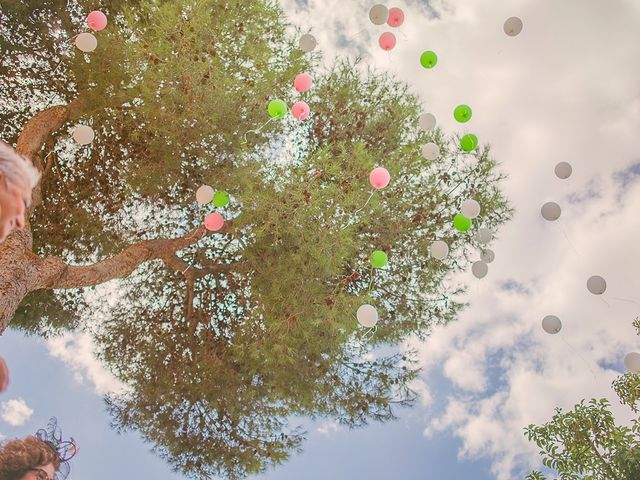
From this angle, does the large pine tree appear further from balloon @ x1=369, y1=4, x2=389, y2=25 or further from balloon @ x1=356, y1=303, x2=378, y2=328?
balloon @ x1=369, y1=4, x2=389, y2=25

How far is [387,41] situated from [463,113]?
3.56ft

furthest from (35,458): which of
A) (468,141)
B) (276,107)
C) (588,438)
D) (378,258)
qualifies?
(588,438)

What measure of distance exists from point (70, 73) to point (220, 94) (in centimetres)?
251

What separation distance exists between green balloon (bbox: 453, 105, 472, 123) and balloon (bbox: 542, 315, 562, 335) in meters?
2.03

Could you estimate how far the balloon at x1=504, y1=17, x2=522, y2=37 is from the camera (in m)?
5.39

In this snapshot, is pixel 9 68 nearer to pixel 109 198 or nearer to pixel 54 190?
pixel 54 190

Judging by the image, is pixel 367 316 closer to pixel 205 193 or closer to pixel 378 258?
pixel 378 258

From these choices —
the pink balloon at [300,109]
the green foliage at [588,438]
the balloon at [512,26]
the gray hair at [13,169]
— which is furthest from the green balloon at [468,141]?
the gray hair at [13,169]

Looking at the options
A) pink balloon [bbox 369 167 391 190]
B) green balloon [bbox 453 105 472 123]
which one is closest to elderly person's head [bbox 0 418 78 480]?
pink balloon [bbox 369 167 391 190]

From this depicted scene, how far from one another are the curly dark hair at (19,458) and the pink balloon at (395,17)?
4.82 m

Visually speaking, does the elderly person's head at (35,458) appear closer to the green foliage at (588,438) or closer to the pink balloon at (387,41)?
the green foliage at (588,438)

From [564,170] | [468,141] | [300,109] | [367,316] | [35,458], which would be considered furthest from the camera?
[564,170]

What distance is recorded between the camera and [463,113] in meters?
5.15

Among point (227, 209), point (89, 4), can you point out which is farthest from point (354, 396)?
point (89, 4)
